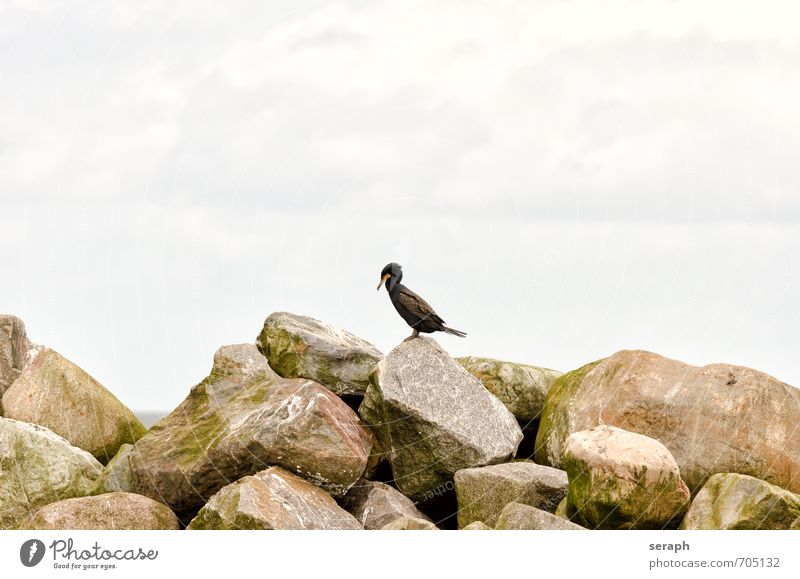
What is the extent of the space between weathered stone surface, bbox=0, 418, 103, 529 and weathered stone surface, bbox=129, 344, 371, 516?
1049 millimetres

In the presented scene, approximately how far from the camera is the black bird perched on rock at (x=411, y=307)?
1527 cm

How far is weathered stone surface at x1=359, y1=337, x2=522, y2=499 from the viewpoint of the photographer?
591 inches

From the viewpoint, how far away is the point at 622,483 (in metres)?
13.2

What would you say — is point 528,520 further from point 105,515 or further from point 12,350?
point 12,350

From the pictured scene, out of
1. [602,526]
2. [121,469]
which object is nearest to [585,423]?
[602,526]

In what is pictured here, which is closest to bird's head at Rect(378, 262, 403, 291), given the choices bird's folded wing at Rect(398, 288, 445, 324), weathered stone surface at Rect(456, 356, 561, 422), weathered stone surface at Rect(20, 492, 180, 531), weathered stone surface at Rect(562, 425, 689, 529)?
bird's folded wing at Rect(398, 288, 445, 324)

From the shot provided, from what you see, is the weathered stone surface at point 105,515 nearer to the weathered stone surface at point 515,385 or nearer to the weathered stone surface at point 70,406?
the weathered stone surface at point 70,406

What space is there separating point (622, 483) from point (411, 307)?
415cm

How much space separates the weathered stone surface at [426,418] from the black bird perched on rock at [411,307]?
265 mm

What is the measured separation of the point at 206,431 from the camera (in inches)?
607

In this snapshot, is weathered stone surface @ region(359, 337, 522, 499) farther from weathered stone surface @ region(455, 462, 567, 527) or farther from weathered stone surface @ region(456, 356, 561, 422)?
weathered stone surface @ region(456, 356, 561, 422)
